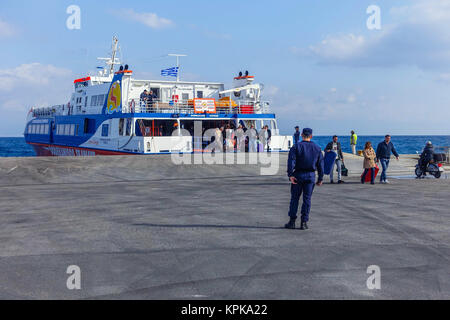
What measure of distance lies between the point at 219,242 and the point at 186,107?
2275cm

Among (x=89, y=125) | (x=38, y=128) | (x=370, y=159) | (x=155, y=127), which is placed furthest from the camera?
(x=38, y=128)

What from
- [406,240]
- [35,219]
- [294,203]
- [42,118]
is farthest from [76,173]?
[42,118]

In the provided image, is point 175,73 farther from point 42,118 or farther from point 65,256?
point 65,256

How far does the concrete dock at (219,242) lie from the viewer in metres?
5.47

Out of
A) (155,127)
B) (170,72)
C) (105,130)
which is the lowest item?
(105,130)

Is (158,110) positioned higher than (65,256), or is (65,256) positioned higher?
(158,110)

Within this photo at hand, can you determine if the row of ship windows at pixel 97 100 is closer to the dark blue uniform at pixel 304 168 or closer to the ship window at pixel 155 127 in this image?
the ship window at pixel 155 127

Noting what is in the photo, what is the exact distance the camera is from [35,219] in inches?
389

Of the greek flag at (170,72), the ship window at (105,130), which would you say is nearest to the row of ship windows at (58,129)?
the ship window at (105,130)

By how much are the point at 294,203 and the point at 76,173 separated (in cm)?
1295

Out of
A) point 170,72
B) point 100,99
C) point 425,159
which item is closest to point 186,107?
point 170,72

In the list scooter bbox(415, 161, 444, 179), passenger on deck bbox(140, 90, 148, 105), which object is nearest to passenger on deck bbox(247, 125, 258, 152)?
passenger on deck bbox(140, 90, 148, 105)

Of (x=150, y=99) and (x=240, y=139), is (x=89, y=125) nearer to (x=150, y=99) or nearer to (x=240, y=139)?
(x=150, y=99)

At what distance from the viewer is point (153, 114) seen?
Result: 27.6 m
